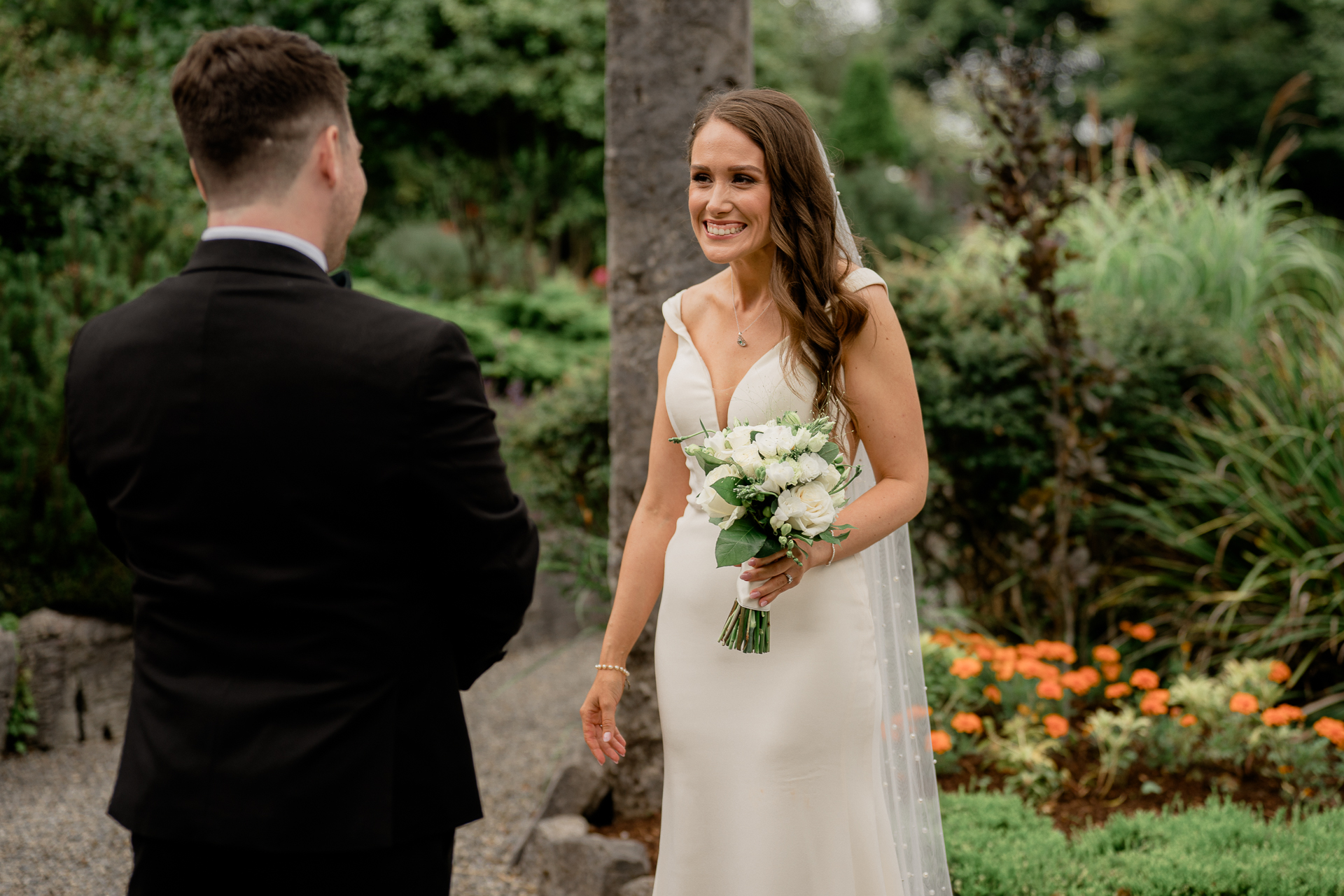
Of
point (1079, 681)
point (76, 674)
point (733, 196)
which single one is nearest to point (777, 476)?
point (733, 196)

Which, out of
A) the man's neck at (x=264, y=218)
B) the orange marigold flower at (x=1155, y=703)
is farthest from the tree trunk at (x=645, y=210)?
the man's neck at (x=264, y=218)

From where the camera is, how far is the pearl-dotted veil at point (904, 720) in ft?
8.66

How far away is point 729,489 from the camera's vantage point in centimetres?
205

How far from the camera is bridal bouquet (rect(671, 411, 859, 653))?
6.63 feet

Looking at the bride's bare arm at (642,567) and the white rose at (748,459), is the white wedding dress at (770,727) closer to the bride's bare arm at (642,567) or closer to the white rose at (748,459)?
the bride's bare arm at (642,567)

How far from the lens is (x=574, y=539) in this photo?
4984 millimetres

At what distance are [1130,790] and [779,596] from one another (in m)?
2.29

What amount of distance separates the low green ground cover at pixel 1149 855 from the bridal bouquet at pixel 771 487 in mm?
1475

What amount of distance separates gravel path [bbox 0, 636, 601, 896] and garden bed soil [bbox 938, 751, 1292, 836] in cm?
163

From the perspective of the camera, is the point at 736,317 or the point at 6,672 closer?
the point at 736,317

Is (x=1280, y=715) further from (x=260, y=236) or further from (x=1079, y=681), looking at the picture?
(x=260, y=236)

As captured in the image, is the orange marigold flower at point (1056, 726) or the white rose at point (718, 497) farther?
the orange marigold flower at point (1056, 726)

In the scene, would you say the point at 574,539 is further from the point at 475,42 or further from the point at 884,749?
the point at 475,42

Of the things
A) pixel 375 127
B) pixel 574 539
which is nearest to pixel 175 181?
pixel 574 539
